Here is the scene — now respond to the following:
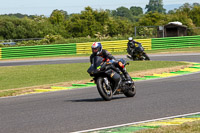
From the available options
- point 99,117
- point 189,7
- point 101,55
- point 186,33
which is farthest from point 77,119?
point 189,7

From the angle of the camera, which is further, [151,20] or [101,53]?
[151,20]

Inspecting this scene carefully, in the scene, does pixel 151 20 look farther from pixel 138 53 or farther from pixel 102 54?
pixel 102 54

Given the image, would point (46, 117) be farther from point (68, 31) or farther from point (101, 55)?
point (68, 31)

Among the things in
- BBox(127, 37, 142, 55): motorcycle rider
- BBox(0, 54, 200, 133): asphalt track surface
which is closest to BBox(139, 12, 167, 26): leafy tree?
BBox(127, 37, 142, 55): motorcycle rider

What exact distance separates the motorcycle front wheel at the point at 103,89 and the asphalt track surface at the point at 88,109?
0.17 m

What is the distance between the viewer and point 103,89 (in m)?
10.6

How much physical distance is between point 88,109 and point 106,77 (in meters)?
1.48

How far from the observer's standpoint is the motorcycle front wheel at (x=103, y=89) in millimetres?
10445

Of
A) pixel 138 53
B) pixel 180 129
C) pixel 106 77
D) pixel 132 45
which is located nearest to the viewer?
pixel 180 129

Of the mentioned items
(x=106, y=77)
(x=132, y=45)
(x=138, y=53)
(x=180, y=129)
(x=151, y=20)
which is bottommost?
(x=138, y=53)

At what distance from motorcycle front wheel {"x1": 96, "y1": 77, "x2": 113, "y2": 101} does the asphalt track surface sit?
173 mm

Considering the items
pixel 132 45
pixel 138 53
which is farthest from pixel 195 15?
pixel 138 53

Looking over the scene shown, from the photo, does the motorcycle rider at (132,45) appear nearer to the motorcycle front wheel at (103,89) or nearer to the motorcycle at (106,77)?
the motorcycle at (106,77)

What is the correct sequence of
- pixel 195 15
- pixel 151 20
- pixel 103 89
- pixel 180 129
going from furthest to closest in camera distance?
pixel 151 20, pixel 195 15, pixel 103 89, pixel 180 129
